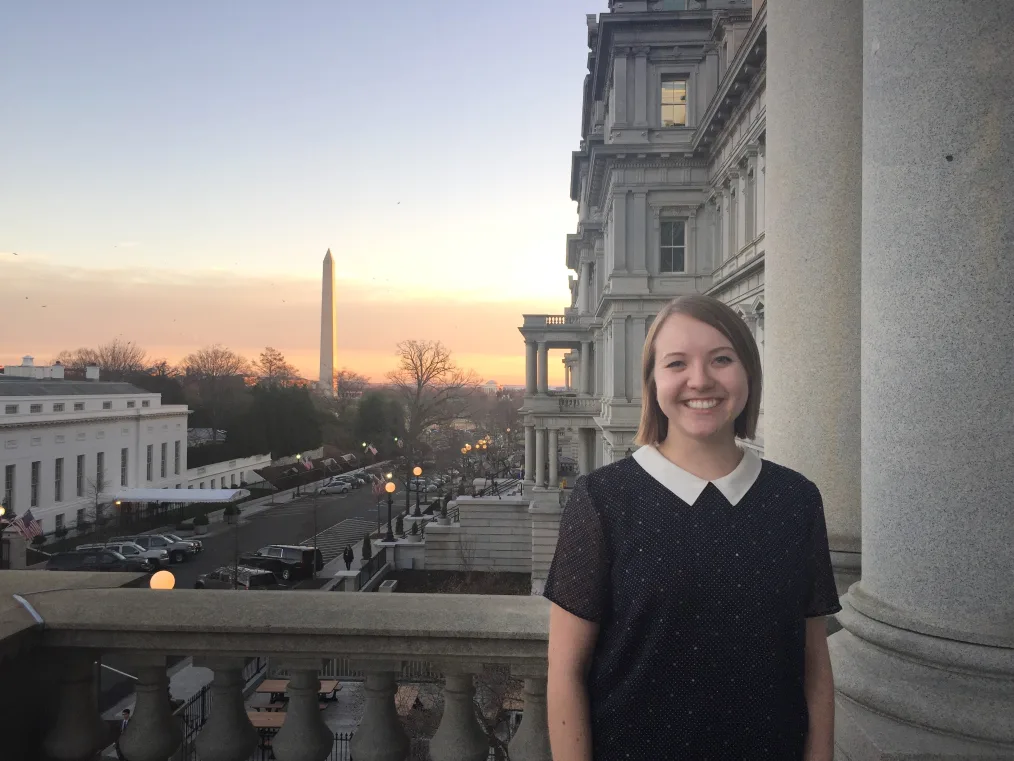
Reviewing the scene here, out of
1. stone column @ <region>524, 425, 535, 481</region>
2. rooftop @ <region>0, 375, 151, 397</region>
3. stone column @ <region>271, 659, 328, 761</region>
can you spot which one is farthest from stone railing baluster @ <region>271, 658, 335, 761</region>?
rooftop @ <region>0, 375, 151, 397</region>

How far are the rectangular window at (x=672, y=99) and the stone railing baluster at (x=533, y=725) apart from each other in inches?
1276

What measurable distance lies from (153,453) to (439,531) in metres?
38.2

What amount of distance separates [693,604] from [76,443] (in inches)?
2408

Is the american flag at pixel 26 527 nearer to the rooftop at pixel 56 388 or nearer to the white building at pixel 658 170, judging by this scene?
the white building at pixel 658 170

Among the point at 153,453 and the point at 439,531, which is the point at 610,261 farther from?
the point at 153,453

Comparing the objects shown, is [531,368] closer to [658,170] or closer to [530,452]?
[530,452]

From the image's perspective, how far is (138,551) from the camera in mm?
35125

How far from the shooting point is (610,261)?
111 ft

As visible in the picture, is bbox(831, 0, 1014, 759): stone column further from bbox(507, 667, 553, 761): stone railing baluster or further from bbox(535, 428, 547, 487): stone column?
bbox(535, 428, 547, 487): stone column

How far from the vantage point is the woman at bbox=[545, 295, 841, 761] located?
214cm

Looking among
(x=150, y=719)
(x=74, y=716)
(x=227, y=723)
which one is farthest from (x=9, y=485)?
(x=227, y=723)

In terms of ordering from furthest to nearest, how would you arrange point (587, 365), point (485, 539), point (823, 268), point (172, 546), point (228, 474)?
point (228, 474) → point (587, 365) → point (172, 546) → point (485, 539) → point (823, 268)

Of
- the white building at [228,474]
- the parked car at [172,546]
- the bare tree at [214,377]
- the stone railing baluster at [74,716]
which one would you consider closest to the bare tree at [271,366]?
the bare tree at [214,377]

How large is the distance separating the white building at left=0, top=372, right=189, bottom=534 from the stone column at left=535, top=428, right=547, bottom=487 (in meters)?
33.8
